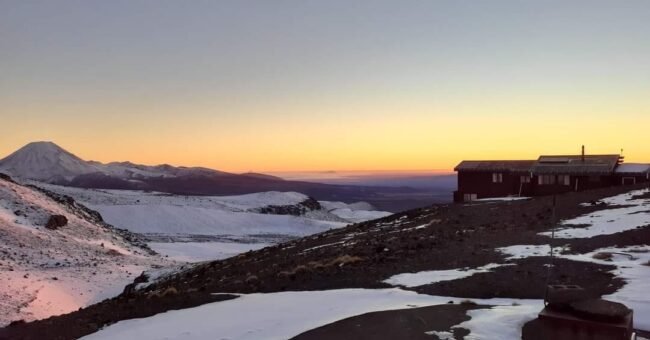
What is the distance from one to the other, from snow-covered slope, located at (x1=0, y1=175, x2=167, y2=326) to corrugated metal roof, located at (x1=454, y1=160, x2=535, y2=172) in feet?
96.2

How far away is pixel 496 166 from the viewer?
48.5m

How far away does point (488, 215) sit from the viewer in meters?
28.2

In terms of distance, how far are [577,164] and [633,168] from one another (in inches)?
164

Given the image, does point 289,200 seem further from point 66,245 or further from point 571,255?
point 571,255

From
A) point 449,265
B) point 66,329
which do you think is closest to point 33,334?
point 66,329

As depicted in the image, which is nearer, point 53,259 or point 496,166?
point 53,259

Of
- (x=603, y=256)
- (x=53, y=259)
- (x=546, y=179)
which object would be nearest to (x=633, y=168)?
(x=546, y=179)

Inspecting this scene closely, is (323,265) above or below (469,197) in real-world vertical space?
below

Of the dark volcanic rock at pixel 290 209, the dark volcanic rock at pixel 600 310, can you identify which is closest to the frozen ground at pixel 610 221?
the dark volcanic rock at pixel 600 310

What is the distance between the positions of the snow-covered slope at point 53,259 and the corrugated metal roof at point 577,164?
33.3 metres

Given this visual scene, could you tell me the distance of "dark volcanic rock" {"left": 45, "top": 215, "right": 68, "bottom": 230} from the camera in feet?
150

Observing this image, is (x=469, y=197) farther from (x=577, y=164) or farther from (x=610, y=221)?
(x=610, y=221)

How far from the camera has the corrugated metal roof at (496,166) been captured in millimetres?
47175

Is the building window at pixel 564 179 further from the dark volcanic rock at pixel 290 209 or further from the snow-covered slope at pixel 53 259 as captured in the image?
the dark volcanic rock at pixel 290 209
